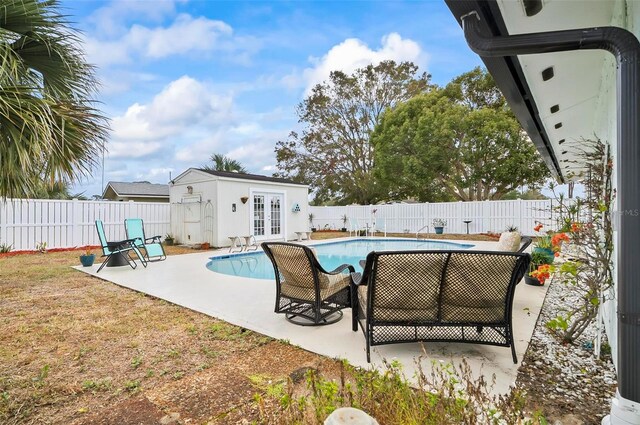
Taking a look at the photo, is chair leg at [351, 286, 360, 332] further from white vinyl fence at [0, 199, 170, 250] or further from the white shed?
white vinyl fence at [0, 199, 170, 250]

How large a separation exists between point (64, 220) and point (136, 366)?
11.1 metres

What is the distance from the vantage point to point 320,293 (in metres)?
3.37

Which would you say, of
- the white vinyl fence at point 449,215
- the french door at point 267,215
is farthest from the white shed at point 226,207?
the white vinyl fence at point 449,215

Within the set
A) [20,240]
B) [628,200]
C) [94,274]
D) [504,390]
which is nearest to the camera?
[628,200]

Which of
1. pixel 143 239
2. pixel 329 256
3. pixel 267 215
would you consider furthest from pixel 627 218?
pixel 267 215

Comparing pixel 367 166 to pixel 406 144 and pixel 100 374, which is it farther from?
pixel 100 374

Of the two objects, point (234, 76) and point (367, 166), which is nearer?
point (234, 76)

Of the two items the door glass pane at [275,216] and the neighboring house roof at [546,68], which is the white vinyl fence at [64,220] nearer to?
the door glass pane at [275,216]

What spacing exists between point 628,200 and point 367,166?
2277cm

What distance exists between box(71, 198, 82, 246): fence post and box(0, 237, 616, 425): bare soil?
792cm

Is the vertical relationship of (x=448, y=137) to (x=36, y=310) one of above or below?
above

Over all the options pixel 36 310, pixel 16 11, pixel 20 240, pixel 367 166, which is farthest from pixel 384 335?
pixel 367 166

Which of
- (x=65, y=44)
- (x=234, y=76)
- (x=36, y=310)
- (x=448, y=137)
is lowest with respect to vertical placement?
(x=36, y=310)

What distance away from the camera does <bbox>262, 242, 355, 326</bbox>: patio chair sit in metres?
3.27
